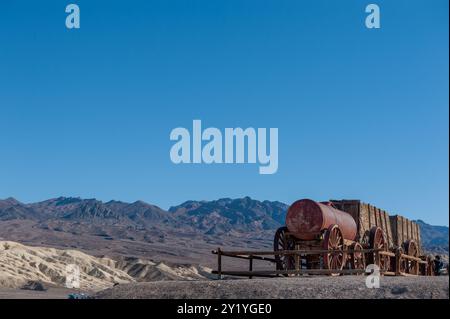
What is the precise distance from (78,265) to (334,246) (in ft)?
179

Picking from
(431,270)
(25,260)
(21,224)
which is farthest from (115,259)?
(21,224)

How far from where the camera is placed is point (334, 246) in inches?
776

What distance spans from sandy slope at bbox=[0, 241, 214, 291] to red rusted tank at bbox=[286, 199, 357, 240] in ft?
109

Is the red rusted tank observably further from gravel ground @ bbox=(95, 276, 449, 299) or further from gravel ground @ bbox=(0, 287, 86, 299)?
gravel ground @ bbox=(0, 287, 86, 299)

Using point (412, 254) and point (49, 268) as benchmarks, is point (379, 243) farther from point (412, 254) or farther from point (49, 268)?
point (49, 268)

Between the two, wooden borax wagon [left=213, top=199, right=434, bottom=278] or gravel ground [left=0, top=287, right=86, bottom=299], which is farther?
gravel ground [left=0, top=287, right=86, bottom=299]

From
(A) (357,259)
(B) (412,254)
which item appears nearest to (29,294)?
(B) (412,254)

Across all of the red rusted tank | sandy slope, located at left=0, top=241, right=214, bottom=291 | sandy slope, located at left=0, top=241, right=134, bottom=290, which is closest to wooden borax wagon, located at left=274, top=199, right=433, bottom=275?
the red rusted tank

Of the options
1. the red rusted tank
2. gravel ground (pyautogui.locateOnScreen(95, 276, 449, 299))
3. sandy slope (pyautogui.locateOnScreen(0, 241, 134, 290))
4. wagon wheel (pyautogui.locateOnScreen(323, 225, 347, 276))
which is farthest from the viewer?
sandy slope (pyautogui.locateOnScreen(0, 241, 134, 290))

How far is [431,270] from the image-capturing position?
2883cm

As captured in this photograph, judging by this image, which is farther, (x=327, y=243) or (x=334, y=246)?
(x=334, y=246)

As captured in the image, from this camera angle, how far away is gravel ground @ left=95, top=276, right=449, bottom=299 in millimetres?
12281

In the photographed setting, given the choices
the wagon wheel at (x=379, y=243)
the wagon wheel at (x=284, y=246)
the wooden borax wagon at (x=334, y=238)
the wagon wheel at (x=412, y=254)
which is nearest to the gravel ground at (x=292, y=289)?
the wooden borax wagon at (x=334, y=238)
